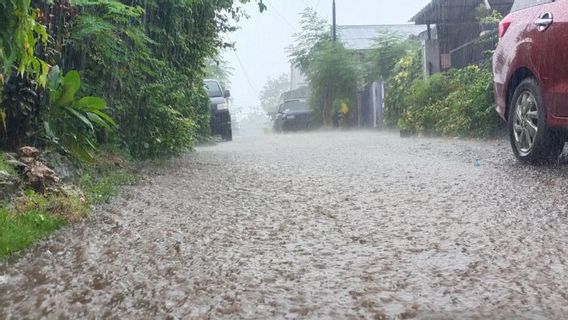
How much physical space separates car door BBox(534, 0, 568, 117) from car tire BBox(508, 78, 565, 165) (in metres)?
0.16

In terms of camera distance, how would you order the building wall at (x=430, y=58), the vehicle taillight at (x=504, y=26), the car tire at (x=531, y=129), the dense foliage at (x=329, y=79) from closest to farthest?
the car tire at (x=531, y=129)
the vehicle taillight at (x=504, y=26)
the building wall at (x=430, y=58)
the dense foliage at (x=329, y=79)

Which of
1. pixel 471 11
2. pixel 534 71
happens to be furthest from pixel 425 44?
pixel 534 71

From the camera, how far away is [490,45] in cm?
1334

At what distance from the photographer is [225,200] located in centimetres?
482

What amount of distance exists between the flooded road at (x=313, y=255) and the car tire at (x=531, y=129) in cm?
34

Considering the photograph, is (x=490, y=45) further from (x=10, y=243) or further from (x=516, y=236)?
(x=10, y=243)

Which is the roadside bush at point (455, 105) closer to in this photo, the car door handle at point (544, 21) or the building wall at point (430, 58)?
the building wall at point (430, 58)

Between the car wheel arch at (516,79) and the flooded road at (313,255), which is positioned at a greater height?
the car wheel arch at (516,79)

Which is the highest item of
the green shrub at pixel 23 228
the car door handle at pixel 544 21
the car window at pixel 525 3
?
the car window at pixel 525 3

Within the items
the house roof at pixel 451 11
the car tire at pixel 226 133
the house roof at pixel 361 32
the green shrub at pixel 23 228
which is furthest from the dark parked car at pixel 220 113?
the house roof at pixel 361 32

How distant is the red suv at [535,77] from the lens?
5.34m

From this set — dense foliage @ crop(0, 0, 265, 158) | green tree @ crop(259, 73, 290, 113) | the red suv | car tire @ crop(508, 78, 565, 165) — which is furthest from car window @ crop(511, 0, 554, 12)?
green tree @ crop(259, 73, 290, 113)

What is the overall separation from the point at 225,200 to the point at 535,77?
9.71 ft

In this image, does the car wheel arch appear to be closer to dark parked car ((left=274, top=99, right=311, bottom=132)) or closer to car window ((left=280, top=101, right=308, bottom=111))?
dark parked car ((left=274, top=99, right=311, bottom=132))
